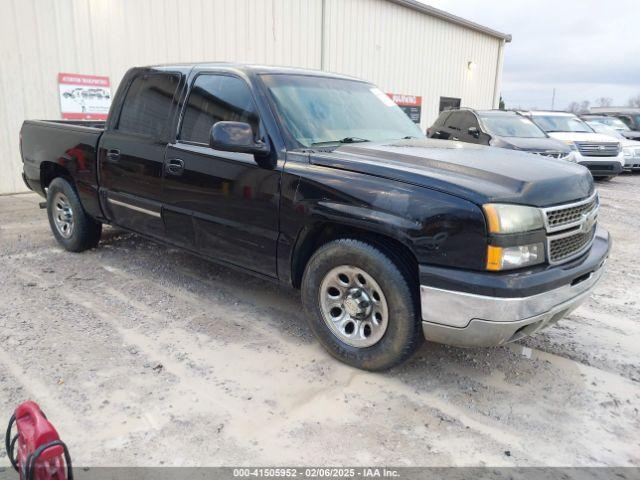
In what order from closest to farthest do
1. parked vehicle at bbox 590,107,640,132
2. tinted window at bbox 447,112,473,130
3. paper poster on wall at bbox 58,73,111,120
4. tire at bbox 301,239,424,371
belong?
tire at bbox 301,239,424,371, paper poster on wall at bbox 58,73,111,120, tinted window at bbox 447,112,473,130, parked vehicle at bbox 590,107,640,132

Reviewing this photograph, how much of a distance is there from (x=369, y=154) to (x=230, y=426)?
1786 millimetres

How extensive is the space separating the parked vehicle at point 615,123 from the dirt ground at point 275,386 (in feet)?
45.2

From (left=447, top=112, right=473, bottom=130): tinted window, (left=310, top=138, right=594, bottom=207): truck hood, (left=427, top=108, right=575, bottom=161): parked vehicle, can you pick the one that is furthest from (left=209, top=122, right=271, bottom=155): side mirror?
(left=447, top=112, right=473, bottom=130): tinted window

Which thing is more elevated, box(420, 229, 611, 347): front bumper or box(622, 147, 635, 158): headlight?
box(420, 229, 611, 347): front bumper

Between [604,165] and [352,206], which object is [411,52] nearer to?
[604,165]

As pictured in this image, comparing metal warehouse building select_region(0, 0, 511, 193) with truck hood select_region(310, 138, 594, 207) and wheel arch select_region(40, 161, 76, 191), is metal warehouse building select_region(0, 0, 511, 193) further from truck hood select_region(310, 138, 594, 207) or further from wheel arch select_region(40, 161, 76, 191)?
truck hood select_region(310, 138, 594, 207)

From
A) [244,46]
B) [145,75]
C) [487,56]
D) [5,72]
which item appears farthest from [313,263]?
[487,56]

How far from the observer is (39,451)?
1.82 meters

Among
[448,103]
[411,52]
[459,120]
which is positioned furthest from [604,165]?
[448,103]

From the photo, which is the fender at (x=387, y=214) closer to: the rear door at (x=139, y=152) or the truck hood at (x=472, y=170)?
the truck hood at (x=472, y=170)

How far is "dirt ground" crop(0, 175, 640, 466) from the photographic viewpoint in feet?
8.35

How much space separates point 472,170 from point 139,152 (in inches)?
111

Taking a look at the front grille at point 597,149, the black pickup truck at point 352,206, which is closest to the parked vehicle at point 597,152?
the front grille at point 597,149

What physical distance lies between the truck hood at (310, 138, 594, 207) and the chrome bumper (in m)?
0.50
